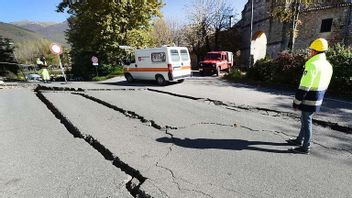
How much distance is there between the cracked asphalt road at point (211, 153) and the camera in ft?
10.5

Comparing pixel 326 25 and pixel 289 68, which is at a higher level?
pixel 326 25

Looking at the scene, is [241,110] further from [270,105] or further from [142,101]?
[142,101]

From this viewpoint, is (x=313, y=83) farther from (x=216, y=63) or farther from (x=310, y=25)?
(x=310, y=25)

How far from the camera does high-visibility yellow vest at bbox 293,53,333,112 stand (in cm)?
401

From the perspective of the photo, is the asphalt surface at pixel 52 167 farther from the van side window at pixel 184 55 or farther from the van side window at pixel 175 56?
the van side window at pixel 184 55

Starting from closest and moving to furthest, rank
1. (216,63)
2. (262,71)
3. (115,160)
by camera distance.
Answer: (115,160) < (262,71) < (216,63)

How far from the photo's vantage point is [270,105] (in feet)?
27.4

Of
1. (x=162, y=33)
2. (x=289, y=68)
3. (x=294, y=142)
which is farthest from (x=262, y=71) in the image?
(x=162, y=33)

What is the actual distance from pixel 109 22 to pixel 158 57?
11.6 meters

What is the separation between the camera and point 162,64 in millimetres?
13516

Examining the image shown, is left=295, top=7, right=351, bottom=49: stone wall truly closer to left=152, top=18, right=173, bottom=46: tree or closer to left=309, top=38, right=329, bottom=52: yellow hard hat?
left=152, top=18, right=173, bottom=46: tree

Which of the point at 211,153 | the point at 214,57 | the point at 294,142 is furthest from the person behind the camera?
the point at 214,57

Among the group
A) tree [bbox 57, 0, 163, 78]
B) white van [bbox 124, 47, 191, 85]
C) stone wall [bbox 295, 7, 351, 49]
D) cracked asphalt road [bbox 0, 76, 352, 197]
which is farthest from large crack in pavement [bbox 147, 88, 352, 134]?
stone wall [bbox 295, 7, 351, 49]

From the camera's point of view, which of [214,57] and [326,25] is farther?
[326,25]
